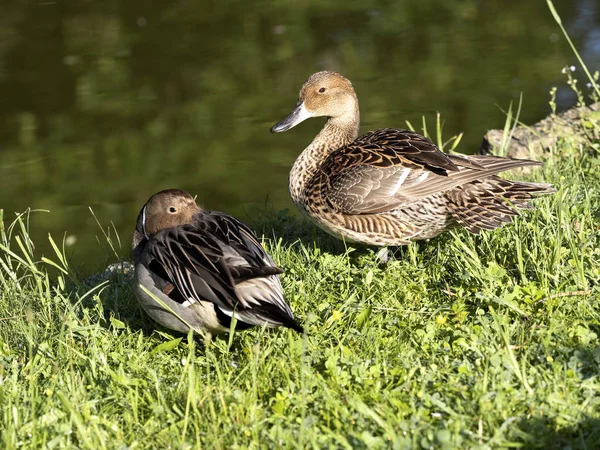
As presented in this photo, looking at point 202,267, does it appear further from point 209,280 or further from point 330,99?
point 330,99

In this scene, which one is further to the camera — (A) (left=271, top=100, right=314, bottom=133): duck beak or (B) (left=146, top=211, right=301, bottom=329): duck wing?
(A) (left=271, top=100, right=314, bottom=133): duck beak

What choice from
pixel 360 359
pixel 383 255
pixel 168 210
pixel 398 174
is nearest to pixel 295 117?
pixel 398 174

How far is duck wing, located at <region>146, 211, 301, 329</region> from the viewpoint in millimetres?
3660

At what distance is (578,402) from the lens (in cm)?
305

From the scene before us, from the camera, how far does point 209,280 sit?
3725mm

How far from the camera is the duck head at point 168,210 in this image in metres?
4.19

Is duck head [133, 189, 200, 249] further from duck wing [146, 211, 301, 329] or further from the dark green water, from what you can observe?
the dark green water

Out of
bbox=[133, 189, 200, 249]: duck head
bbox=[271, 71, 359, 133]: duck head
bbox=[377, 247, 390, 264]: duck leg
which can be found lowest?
bbox=[377, 247, 390, 264]: duck leg

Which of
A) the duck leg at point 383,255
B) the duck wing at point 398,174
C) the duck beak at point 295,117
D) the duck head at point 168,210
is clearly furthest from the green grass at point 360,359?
the duck beak at point 295,117

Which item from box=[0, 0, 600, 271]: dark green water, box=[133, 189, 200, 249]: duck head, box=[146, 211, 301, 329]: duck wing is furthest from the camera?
box=[0, 0, 600, 271]: dark green water

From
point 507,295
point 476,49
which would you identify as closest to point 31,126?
point 476,49

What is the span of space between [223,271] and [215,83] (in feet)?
19.2

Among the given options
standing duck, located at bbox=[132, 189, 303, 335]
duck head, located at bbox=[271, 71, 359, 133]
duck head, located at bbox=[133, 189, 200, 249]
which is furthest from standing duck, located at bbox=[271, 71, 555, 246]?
duck head, located at bbox=[133, 189, 200, 249]

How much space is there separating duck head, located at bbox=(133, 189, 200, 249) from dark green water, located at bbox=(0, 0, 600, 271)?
2327 millimetres
